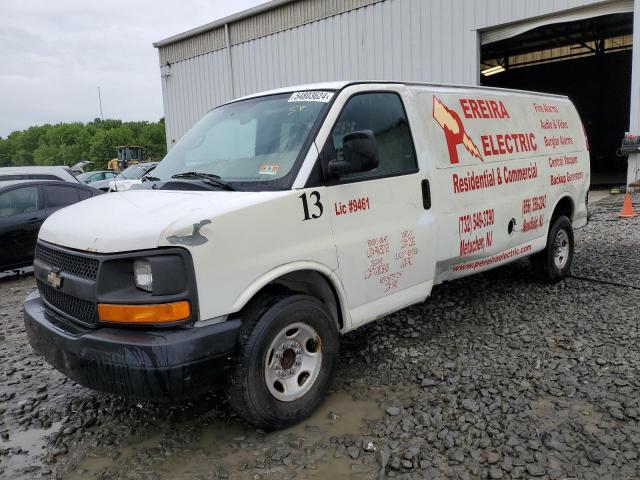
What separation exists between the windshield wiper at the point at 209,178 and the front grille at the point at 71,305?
1.01 metres

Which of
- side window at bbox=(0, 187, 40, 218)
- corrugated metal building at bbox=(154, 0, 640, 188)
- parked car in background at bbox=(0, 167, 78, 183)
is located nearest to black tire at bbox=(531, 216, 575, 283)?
side window at bbox=(0, 187, 40, 218)

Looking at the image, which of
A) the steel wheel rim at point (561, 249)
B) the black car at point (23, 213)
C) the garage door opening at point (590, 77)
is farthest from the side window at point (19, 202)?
the garage door opening at point (590, 77)

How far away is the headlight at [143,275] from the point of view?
2650mm

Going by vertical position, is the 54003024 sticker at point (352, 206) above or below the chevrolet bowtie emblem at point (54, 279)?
above

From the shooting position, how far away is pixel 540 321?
4.73 m

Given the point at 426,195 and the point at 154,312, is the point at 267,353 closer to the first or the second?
the point at 154,312

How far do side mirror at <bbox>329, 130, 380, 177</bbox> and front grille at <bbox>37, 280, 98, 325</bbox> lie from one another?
1.59 metres

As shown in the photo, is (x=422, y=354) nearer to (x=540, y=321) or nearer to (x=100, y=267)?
(x=540, y=321)

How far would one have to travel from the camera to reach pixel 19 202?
797 cm

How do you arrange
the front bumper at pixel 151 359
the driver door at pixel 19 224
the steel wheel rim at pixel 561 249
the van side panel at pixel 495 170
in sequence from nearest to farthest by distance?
the front bumper at pixel 151 359 → the van side panel at pixel 495 170 → the steel wheel rim at pixel 561 249 → the driver door at pixel 19 224

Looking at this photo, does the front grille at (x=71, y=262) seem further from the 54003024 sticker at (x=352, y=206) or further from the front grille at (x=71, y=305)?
the 54003024 sticker at (x=352, y=206)

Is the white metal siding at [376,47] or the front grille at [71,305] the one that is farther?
the white metal siding at [376,47]

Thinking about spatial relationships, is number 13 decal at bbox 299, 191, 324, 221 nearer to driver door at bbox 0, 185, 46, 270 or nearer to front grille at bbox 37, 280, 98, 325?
front grille at bbox 37, 280, 98, 325

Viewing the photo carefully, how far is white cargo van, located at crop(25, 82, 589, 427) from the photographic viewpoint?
2664 millimetres
